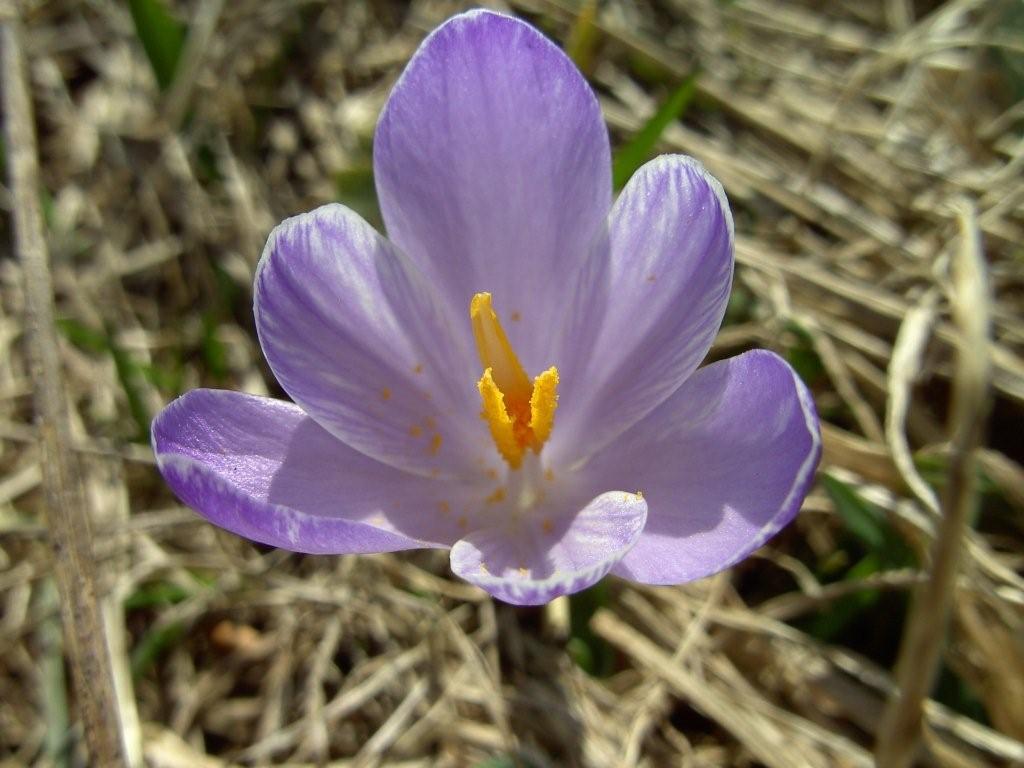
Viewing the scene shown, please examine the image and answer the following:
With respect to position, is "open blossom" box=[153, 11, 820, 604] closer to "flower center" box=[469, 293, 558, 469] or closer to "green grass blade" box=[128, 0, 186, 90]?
"flower center" box=[469, 293, 558, 469]

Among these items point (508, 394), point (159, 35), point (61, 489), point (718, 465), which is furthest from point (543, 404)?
point (159, 35)

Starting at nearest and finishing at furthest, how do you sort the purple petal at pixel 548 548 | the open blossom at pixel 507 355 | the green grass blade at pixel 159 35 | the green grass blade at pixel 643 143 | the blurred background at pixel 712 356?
the purple petal at pixel 548 548, the open blossom at pixel 507 355, the blurred background at pixel 712 356, the green grass blade at pixel 643 143, the green grass blade at pixel 159 35

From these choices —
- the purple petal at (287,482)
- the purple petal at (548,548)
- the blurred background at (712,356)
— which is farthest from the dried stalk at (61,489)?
the purple petal at (548,548)

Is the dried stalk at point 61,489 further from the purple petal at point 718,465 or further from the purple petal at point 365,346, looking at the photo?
the purple petal at point 718,465

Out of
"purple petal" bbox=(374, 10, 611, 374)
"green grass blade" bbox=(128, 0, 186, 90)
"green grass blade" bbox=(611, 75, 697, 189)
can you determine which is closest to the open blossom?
"purple petal" bbox=(374, 10, 611, 374)

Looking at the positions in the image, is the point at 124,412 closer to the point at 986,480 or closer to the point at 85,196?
the point at 85,196

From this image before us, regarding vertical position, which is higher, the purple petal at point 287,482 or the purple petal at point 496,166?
the purple petal at point 496,166
